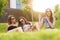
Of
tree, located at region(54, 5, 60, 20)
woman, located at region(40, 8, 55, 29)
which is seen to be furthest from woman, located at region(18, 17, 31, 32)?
tree, located at region(54, 5, 60, 20)

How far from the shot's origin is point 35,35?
1776 mm

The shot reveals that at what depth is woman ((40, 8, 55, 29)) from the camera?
183 cm

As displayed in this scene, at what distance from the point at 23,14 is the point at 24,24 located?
9 centimetres

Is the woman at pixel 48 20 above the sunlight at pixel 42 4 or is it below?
below

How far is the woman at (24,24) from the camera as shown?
6.11 feet

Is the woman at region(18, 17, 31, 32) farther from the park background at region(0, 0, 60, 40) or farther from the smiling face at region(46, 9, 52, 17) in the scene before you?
the smiling face at region(46, 9, 52, 17)

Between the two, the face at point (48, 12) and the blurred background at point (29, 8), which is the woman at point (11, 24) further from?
the face at point (48, 12)

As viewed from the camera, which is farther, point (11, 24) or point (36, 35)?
point (11, 24)

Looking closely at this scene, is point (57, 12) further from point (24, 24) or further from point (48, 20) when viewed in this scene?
point (24, 24)

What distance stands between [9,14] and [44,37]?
15.3 inches

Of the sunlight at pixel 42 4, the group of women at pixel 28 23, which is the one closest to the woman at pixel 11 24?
the group of women at pixel 28 23

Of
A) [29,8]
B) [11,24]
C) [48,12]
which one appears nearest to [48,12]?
[48,12]

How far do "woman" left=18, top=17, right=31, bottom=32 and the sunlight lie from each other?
14cm

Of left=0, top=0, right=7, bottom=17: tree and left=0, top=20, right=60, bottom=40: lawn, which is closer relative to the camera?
left=0, top=20, right=60, bottom=40: lawn
